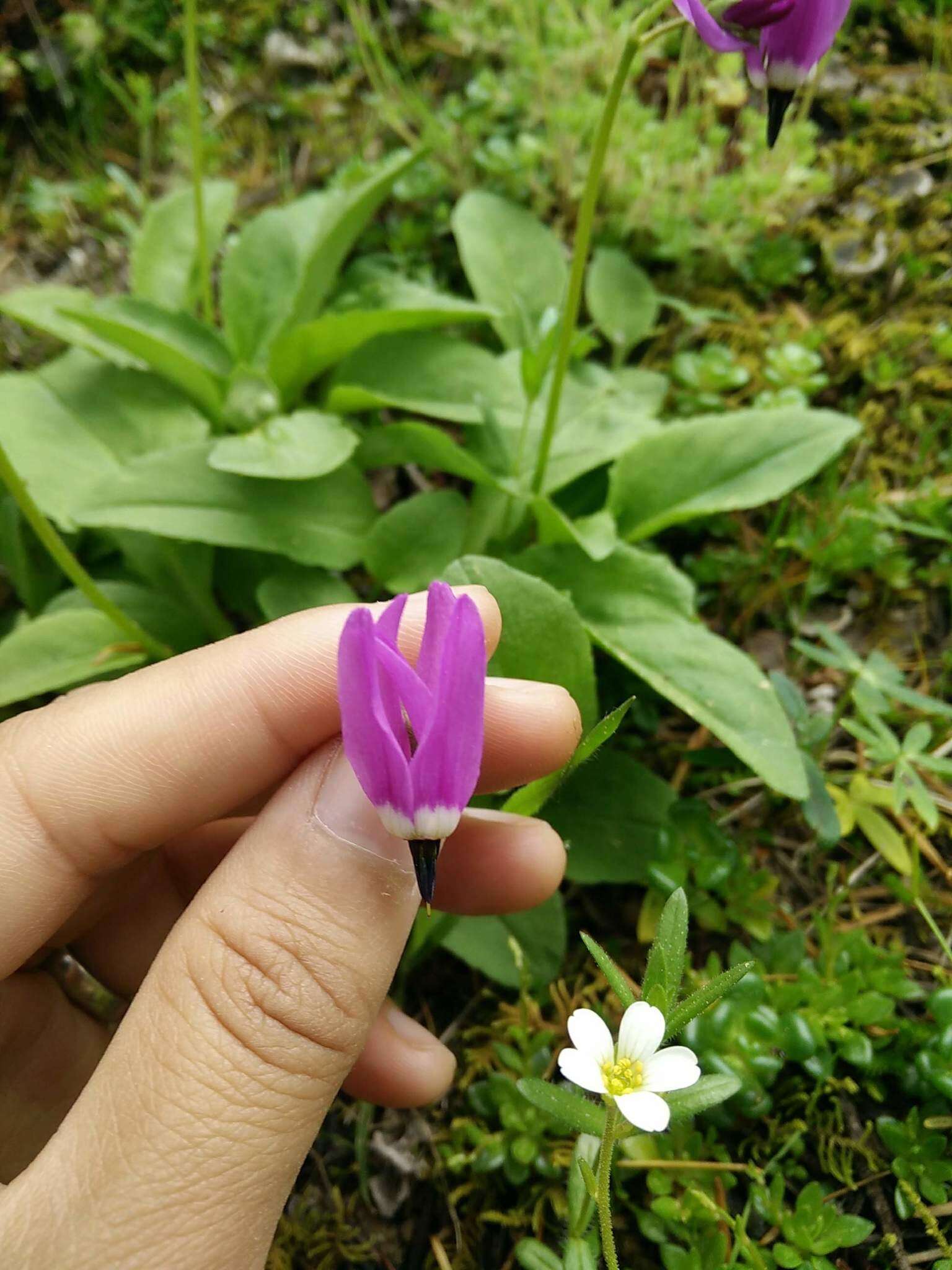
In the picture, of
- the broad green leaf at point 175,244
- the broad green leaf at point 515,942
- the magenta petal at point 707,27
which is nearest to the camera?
the magenta petal at point 707,27

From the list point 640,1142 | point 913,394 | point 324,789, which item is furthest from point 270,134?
point 640,1142

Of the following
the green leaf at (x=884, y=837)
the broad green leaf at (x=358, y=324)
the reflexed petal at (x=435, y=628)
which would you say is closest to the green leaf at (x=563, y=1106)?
the reflexed petal at (x=435, y=628)

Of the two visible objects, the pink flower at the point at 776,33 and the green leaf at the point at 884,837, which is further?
the green leaf at the point at 884,837

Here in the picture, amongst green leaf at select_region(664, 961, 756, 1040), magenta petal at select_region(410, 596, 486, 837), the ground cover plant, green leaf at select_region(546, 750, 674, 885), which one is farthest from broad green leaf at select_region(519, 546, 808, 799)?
magenta petal at select_region(410, 596, 486, 837)

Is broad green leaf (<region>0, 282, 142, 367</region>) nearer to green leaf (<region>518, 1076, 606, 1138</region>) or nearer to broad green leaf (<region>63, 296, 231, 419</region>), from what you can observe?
broad green leaf (<region>63, 296, 231, 419</region>)

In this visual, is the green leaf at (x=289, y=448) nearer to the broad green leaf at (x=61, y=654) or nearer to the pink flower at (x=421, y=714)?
the broad green leaf at (x=61, y=654)

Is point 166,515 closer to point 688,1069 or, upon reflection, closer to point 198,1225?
point 198,1225
